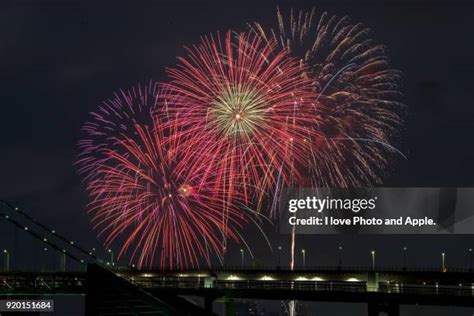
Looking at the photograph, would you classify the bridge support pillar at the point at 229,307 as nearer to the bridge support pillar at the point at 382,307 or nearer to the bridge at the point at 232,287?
the bridge at the point at 232,287

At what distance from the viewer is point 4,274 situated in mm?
115438

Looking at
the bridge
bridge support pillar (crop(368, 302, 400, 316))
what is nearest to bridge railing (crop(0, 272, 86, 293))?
the bridge

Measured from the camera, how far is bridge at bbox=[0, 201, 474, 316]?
68.6 meters

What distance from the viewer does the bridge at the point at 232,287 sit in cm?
6862

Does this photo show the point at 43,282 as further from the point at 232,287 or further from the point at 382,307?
the point at 382,307

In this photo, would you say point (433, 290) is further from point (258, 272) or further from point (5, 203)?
point (5, 203)

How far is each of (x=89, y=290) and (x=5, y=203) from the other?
179 ft

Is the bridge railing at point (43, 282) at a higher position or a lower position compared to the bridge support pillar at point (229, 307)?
higher

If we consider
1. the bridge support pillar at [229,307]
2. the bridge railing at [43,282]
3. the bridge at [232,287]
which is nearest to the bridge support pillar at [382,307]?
the bridge at [232,287]

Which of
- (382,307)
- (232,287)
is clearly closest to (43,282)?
(232,287)

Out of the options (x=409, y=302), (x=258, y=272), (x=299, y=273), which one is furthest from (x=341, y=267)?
(x=409, y=302)

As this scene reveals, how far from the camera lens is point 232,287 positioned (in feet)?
356

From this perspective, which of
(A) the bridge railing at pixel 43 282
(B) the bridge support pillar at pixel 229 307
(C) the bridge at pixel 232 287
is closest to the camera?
(C) the bridge at pixel 232 287

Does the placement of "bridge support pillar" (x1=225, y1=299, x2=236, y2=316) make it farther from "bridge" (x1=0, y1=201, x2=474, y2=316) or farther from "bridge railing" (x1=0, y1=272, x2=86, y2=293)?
"bridge railing" (x1=0, y1=272, x2=86, y2=293)
